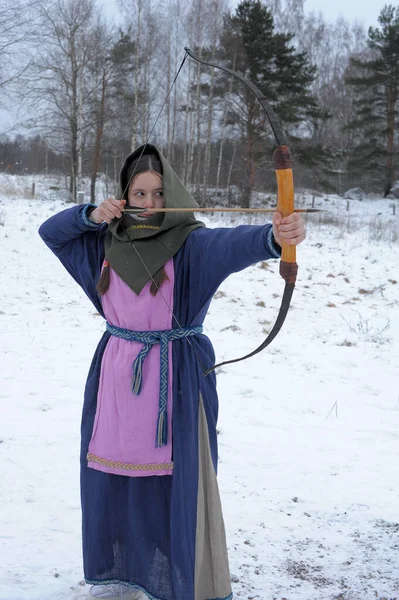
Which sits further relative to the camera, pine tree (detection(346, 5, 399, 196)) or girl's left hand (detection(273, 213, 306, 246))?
pine tree (detection(346, 5, 399, 196))

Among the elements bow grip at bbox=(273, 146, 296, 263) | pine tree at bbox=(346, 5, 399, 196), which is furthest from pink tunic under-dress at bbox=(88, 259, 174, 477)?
pine tree at bbox=(346, 5, 399, 196)

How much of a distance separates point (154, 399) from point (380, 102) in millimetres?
25915

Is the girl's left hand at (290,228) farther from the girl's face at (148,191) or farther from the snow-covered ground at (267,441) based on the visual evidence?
the snow-covered ground at (267,441)

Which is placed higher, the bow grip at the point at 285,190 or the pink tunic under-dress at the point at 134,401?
the bow grip at the point at 285,190

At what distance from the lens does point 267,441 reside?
11.0 feet

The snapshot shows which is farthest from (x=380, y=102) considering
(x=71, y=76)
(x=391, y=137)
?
(x=71, y=76)

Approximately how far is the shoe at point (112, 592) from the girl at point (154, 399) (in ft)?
0.56

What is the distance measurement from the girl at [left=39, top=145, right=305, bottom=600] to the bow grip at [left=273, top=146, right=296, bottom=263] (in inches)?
9.5

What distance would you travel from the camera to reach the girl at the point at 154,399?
168 centimetres

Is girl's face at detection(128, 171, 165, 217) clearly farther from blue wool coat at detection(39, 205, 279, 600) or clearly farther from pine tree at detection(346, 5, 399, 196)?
pine tree at detection(346, 5, 399, 196)

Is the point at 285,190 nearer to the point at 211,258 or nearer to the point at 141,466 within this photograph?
the point at 211,258

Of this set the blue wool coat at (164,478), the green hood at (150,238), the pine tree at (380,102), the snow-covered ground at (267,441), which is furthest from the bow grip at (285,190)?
the pine tree at (380,102)

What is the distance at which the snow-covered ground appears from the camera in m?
2.14

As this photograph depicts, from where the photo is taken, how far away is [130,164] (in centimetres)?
182
